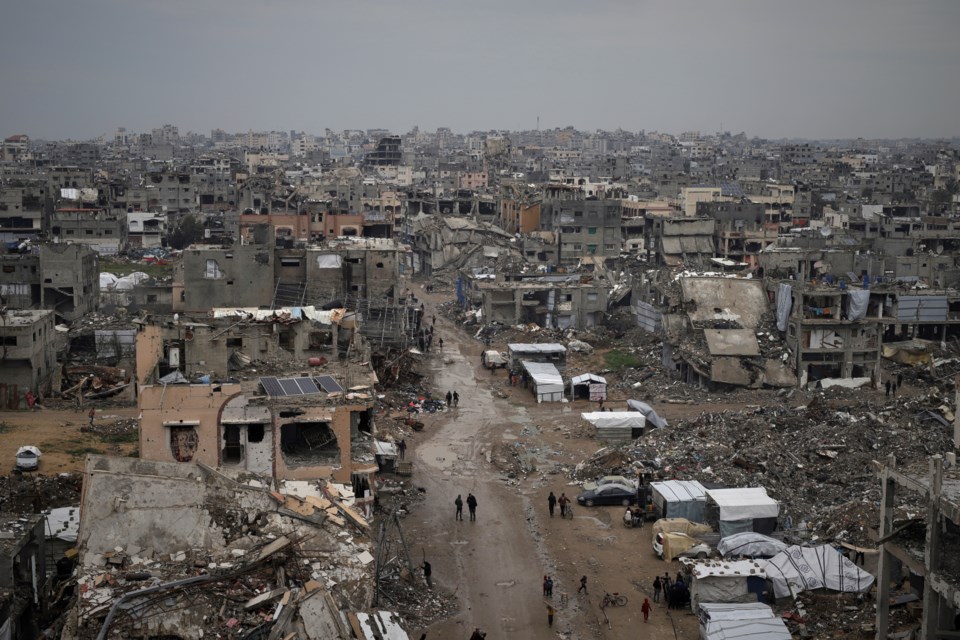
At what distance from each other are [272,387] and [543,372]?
57.3 ft

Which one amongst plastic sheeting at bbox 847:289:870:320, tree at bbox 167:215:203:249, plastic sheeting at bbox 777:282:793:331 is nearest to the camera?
plastic sheeting at bbox 847:289:870:320

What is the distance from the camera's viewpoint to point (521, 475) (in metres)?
26.8

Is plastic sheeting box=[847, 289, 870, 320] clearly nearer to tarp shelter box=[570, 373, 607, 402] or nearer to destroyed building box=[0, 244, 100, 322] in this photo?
tarp shelter box=[570, 373, 607, 402]

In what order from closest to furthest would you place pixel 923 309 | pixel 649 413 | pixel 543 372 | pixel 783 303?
pixel 649 413
pixel 543 372
pixel 783 303
pixel 923 309

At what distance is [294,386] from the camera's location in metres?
19.2

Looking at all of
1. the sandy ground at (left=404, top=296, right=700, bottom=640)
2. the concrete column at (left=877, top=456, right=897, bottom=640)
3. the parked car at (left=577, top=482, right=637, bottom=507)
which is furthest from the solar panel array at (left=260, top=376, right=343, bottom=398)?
the concrete column at (left=877, top=456, right=897, bottom=640)

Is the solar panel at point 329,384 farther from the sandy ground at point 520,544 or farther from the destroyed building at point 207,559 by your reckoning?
the destroyed building at point 207,559

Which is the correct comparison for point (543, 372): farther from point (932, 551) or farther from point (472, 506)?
point (932, 551)

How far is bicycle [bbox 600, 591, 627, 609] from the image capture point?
63.3ft

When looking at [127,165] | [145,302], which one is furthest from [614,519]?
[127,165]

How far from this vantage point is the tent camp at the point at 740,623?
673 inches

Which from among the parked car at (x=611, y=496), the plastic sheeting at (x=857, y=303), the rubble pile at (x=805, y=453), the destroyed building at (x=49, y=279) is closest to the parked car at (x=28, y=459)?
the parked car at (x=611, y=496)

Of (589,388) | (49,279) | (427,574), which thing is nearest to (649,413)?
(589,388)

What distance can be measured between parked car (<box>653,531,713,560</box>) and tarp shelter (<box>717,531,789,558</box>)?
27 cm
